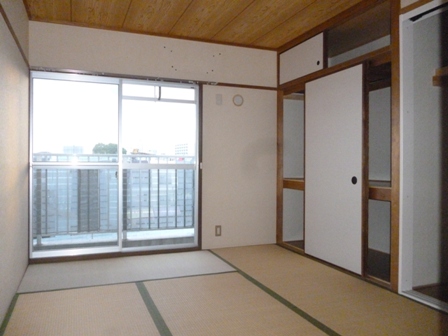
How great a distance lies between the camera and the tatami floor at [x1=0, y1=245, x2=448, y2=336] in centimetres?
224

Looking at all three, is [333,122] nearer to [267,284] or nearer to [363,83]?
[363,83]

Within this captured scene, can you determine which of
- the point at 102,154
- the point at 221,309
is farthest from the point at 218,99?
the point at 221,309

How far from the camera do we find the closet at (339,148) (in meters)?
3.24

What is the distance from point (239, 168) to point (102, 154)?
1620mm

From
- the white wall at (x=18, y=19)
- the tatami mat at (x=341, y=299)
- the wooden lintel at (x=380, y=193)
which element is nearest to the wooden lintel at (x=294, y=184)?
the tatami mat at (x=341, y=299)

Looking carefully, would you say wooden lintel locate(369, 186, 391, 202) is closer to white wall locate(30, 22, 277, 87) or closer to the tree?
white wall locate(30, 22, 277, 87)

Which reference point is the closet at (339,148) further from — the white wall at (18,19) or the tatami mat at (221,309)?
the white wall at (18,19)

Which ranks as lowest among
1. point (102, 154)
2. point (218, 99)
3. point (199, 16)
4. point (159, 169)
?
point (159, 169)

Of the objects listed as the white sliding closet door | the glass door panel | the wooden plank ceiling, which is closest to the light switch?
the glass door panel

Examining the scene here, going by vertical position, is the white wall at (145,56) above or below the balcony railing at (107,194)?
above

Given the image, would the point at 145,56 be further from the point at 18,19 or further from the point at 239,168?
the point at 239,168

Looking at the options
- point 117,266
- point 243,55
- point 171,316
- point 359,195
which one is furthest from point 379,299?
point 243,55

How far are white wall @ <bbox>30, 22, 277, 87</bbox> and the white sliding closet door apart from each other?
0.87 m

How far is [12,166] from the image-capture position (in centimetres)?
267
